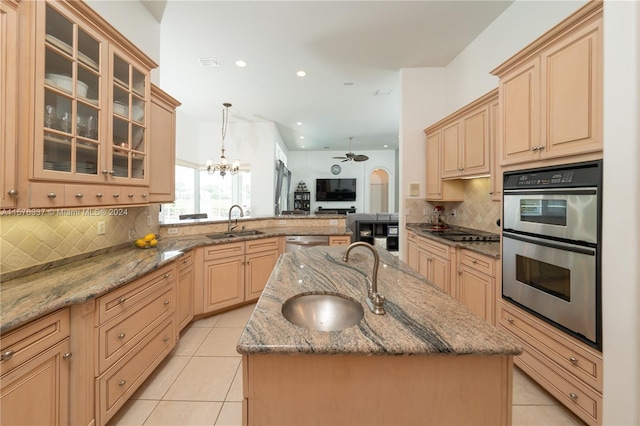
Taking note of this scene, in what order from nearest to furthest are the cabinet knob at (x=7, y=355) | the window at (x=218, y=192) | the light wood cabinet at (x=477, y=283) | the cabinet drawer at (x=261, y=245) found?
the cabinet knob at (x=7, y=355)
the light wood cabinet at (x=477, y=283)
the cabinet drawer at (x=261, y=245)
the window at (x=218, y=192)

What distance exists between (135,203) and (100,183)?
34 centimetres

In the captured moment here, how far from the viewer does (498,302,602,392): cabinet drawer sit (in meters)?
1.37

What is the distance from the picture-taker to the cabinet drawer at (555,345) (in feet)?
4.49

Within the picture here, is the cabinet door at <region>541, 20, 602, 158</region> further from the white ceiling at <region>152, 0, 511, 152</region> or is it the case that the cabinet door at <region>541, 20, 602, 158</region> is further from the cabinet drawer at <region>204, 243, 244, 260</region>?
the cabinet drawer at <region>204, 243, 244, 260</region>

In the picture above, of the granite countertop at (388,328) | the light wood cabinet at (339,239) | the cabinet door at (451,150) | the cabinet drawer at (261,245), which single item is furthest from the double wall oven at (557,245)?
the cabinet drawer at (261,245)

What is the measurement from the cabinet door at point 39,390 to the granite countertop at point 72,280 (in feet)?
0.69

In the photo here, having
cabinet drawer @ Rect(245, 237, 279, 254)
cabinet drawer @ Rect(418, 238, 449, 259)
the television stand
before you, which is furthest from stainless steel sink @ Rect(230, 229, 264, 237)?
the television stand

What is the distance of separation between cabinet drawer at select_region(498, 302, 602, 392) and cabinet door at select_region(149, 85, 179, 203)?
119 inches

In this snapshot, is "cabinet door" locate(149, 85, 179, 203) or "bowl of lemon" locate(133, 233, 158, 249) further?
"bowl of lemon" locate(133, 233, 158, 249)

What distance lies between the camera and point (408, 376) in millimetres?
809

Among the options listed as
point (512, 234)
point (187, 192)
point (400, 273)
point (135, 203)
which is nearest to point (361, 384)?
point (400, 273)

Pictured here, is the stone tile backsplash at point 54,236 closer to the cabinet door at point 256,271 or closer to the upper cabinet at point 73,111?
the upper cabinet at point 73,111

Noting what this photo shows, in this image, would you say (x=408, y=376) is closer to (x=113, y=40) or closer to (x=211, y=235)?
(x=113, y=40)

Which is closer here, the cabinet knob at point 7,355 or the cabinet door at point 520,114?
the cabinet knob at point 7,355
